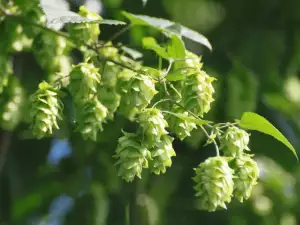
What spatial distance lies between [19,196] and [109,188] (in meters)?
0.27

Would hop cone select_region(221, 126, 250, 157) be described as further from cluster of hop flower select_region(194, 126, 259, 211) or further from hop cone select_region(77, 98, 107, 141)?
hop cone select_region(77, 98, 107, 141)

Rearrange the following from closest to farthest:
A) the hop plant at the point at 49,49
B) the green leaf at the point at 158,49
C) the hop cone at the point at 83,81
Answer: the hop cone at the point at 83,81, the green leaf at the point at 158,49, the hop plant at the point at 49,49

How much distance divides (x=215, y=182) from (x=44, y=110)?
0.33m

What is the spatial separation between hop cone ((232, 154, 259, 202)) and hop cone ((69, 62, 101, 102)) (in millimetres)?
302

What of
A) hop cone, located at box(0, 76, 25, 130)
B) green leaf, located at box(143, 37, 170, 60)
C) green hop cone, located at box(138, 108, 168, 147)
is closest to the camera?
green hop cone, located at box(138, 108, 168, 147)

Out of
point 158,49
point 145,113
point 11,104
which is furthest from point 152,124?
point 11,104

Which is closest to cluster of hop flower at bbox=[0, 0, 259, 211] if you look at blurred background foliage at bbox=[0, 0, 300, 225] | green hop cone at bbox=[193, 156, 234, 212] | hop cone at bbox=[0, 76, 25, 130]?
green hop cone at bbox=[193, 156, 234, 212]

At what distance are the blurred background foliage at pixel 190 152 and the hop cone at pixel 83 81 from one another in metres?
0.70

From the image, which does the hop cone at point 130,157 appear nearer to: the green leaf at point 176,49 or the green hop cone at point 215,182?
the green hop cone at point 215,182

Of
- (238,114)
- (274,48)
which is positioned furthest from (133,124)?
(274,48)

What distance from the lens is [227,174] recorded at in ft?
4.80

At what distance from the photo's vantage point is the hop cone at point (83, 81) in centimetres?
155

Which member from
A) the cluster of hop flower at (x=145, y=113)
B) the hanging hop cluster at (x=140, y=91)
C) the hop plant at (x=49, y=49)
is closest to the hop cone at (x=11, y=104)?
the hop plant at (x=49, y=49)

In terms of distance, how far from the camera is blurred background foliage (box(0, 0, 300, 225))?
7.85 feet
